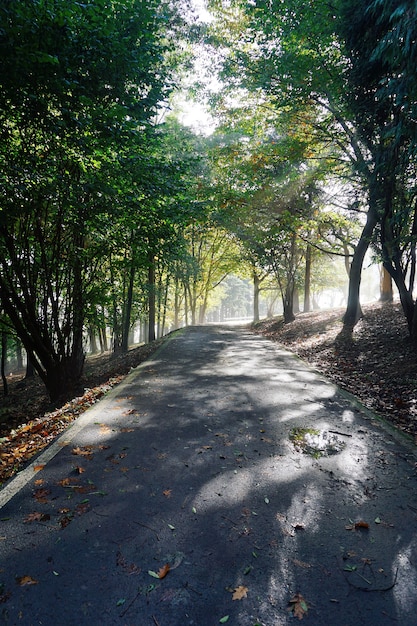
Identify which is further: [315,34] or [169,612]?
[315,34]

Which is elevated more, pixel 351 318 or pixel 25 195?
pixel 25 195

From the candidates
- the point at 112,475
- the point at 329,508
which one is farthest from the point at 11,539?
the point at 329,508

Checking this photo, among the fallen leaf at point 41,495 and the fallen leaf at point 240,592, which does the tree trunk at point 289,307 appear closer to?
the fallen leaf at point 41,495

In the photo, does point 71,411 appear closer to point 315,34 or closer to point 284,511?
point 284,511

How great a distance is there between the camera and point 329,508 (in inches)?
112

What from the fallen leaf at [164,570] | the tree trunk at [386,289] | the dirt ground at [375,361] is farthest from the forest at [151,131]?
the fallen leaf at [164,570]

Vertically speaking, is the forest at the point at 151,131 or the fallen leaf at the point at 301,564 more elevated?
the forest at the point at 151,131

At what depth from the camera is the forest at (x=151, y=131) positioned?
490cm

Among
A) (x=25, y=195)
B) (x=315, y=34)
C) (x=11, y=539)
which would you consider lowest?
(x=11, y=539)

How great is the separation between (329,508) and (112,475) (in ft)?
6.75

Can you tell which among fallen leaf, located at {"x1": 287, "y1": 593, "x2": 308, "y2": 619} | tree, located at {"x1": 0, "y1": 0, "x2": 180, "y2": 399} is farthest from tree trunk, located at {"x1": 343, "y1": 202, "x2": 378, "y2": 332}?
fallen leaf, located at {"x1": 287, "y1": 593, "x2": 308, "y2": 619}

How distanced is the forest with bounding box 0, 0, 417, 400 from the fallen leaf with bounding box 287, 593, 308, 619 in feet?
19.0

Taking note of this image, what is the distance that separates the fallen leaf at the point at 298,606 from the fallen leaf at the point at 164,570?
0.78 metres

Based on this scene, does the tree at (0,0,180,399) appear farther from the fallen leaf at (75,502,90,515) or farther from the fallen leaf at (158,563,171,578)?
the fallen leaf at (158,563,171,578)
